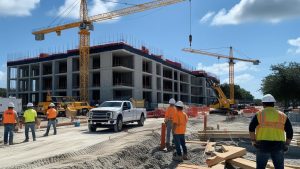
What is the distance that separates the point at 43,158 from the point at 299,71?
166ft

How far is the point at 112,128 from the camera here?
23.5 m

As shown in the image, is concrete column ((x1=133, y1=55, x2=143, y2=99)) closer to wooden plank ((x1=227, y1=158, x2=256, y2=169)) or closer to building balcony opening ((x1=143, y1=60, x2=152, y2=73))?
building balcony opening ((x1=143, y1=60, x2=152, y2=73))

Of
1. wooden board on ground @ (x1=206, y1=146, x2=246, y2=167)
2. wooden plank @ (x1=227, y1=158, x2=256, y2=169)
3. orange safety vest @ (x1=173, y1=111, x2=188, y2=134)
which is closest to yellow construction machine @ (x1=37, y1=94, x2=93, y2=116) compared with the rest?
orange safety vest @ (x1=173, y1=111, x2=188, y2=134)

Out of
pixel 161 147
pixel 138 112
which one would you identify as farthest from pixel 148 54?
pixel 161 147

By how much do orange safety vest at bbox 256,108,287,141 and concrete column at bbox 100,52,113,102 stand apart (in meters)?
54.8

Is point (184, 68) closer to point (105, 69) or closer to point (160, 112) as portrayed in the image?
point (105, 69)

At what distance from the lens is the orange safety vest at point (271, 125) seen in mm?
7641

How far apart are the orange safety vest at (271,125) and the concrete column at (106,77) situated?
180 ft

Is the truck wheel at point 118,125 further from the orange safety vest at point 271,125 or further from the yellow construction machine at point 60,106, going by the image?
the yellow construction machine at point 60,106

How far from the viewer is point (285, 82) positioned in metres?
56.2

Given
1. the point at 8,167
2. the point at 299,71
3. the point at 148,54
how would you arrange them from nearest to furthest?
the point at 8,167 → the point at 299,71 → the point at 148,54

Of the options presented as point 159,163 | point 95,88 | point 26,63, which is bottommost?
point 159,163

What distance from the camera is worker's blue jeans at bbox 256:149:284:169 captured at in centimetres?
764

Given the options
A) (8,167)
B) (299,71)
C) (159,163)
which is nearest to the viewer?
(8,167)
